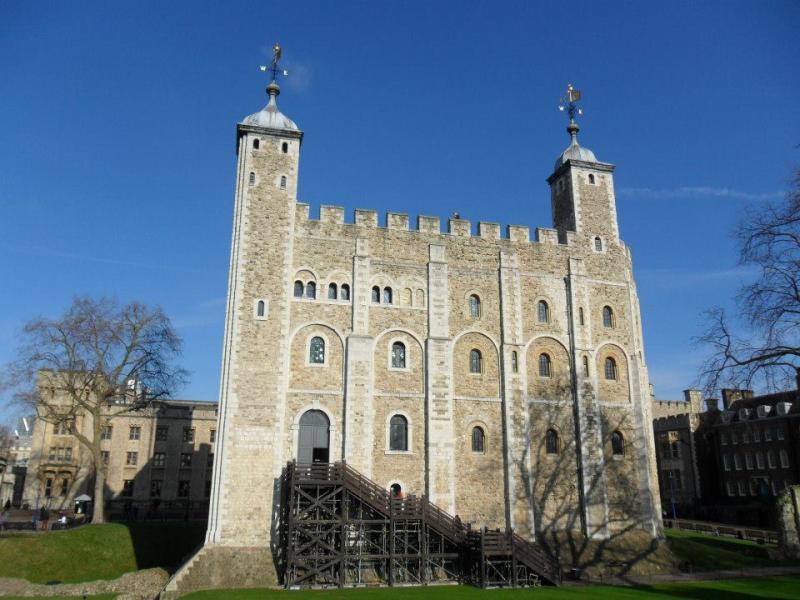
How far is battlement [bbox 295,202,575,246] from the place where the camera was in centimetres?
3052

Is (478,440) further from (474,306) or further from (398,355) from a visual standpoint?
(474,306)

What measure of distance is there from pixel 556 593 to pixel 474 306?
44.6 ft

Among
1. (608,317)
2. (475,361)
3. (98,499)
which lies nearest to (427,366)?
(475,361)

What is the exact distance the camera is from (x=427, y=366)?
29.7 meters

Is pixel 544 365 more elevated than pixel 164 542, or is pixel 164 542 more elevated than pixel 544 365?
pixel 544 365

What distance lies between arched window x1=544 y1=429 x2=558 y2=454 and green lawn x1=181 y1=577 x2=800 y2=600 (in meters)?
7.51

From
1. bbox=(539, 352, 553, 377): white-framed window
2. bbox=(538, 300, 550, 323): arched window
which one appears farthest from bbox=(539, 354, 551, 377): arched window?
bbox=(538, 300, 550, 323): arched window

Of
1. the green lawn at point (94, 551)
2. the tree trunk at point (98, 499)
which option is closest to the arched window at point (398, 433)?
the green lawn at point (94, 551)

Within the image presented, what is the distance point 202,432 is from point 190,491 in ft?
15.1

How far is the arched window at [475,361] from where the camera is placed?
30719mm

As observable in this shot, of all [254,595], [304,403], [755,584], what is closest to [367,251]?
[304,403]

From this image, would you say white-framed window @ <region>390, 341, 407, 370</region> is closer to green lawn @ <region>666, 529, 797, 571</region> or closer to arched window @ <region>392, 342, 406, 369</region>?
arched window @ <region>392, 342, 406, 369</region>

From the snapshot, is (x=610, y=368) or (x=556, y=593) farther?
(x=610, y=368)

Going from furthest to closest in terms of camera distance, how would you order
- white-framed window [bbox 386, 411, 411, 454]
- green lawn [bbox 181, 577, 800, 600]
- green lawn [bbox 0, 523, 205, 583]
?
white-framed window [bbox 386, 411, 411, 454] < green lawn [bbox 0, 523, 205, 583] < green lawn [bbox 181, 577, 800, 600]
